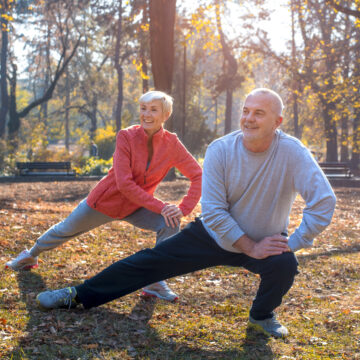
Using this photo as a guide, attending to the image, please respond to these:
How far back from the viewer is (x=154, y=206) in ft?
14.8

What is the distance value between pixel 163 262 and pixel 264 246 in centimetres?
77

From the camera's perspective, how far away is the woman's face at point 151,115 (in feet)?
15.1

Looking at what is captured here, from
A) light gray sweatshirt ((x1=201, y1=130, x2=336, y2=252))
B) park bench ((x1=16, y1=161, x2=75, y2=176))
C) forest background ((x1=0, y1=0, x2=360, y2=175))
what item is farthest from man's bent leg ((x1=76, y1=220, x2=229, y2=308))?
park bench ((x1=16, y1=161, x2=75, y2=176))

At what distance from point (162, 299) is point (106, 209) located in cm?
103

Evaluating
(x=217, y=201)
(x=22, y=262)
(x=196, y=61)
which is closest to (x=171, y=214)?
(x=217, y=201)

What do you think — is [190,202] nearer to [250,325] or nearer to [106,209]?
[106,209]

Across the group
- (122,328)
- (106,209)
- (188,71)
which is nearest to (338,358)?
(122,328)

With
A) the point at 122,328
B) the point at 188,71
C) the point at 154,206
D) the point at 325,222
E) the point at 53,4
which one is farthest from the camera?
the point at 188,71

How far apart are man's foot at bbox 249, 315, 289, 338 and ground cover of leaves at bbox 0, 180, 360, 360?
0.07m

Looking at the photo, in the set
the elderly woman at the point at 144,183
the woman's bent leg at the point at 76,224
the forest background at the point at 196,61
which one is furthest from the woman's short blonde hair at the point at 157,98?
the forest background at the point at 196,61

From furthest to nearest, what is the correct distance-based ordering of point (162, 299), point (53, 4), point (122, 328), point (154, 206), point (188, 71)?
point (188, 71)
point (53, 4)
point (162, 299)
point (154, 206)
point (122, 328)

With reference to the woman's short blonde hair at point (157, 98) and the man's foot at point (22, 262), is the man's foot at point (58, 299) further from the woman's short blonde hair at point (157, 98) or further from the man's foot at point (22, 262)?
the woman's short blonde hair at point (157, 98)

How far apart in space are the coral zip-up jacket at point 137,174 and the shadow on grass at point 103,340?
0.94 metres

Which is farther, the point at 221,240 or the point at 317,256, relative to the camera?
the point at 317,256
